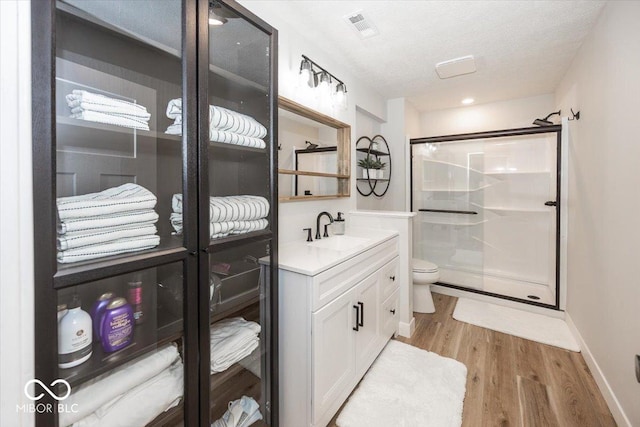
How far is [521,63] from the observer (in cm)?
254

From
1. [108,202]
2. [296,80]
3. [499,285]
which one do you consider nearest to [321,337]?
[108,202]

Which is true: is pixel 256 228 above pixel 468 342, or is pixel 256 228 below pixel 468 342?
above

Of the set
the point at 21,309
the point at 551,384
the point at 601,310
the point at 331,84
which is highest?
the point at 331,84

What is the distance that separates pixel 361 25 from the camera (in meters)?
1.93

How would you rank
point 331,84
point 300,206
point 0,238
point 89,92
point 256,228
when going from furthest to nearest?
point 331,84
point 300,206
point 256,228
point 89,92
point 0,238

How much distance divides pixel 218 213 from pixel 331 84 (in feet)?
5.23

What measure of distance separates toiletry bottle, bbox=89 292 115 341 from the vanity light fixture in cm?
170

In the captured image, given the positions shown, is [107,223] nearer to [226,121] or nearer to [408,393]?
[226,121]

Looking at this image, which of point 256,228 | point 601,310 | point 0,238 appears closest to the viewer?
point 0,238

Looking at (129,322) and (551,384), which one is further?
(551,384)

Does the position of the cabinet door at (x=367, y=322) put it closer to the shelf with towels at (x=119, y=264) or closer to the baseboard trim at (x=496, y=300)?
the shelf with towels at (x=119, y=264)

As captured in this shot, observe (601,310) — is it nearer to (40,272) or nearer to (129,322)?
(129,322)

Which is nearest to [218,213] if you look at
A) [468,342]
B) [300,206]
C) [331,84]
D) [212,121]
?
[212,121]

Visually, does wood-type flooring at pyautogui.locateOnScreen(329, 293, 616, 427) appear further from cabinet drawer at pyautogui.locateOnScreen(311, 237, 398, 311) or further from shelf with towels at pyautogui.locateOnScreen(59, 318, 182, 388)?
shelf with towels at pyautogui.locateOnScreen(59, 318, 182, 388)
